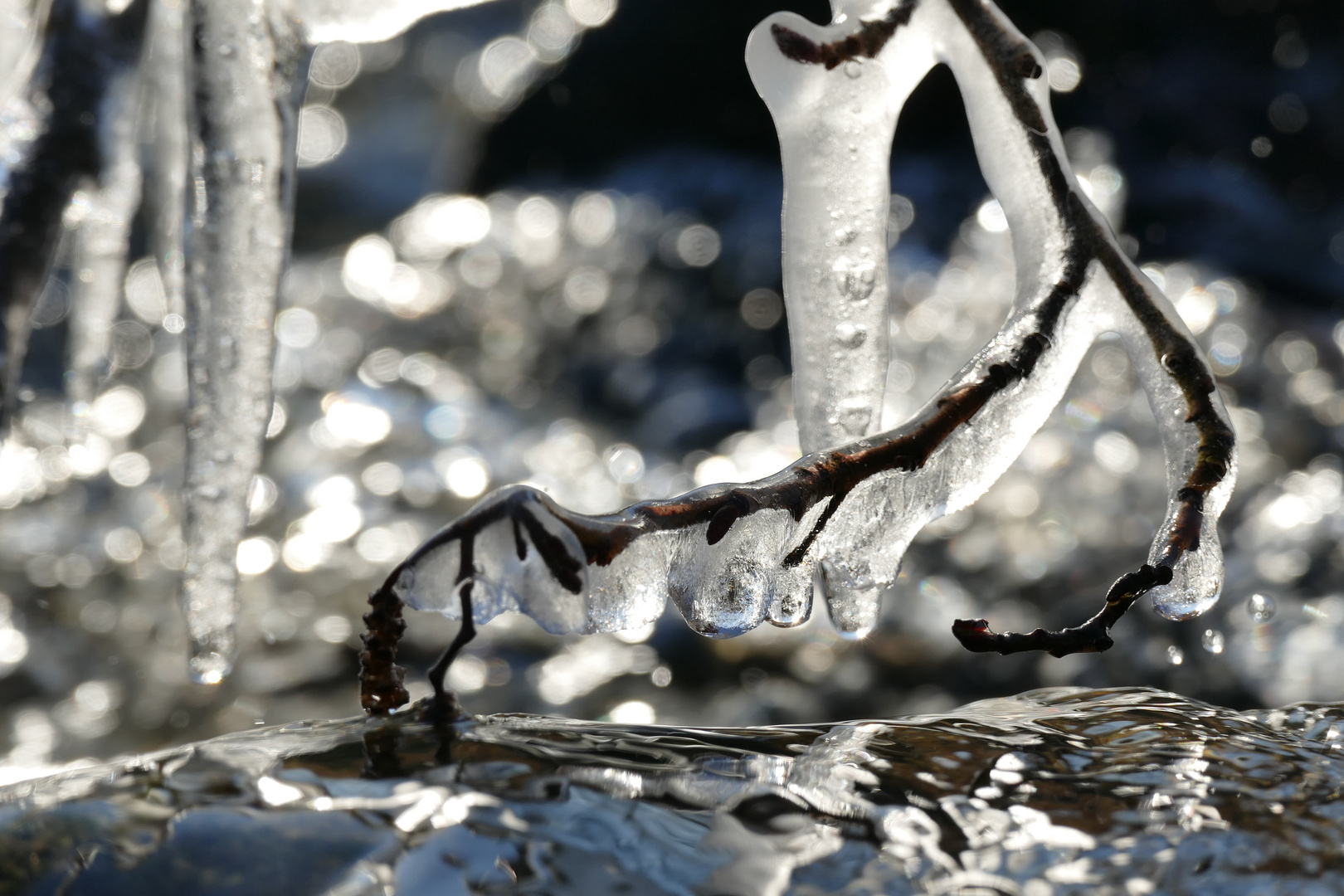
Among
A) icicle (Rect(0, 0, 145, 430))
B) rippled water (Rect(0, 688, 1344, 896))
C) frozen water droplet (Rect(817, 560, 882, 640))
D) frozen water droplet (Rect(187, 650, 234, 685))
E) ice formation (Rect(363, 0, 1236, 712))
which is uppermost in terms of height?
icicle (Rect(0, 0, 145, 430))

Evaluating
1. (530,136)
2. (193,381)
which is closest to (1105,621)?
(193,381)

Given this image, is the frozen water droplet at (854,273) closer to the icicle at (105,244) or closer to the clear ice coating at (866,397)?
the clear ice coating at (866,397)

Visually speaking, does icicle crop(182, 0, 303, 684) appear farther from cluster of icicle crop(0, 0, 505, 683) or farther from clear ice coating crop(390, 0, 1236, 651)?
clear ice coating crop(390, 0, 1236, 651)

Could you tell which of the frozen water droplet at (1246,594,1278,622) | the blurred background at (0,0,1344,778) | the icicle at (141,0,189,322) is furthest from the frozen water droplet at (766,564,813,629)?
the frozen water droplet at (1246,594,1278,622)

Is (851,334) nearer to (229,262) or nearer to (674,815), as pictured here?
(674,815)

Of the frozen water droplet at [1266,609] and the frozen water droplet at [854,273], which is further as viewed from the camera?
the frozen water droplet at [1266,609]

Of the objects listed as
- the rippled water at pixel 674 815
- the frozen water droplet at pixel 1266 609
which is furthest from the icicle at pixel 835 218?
the frozen water droplet at pixel 1266 609

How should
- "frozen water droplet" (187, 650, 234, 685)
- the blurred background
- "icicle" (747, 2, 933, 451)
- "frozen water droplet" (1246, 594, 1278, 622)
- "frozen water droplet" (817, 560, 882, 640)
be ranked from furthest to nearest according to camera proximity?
the blurred background, "frozen water droplet" (1246, 594, 1278, 622), "frozen water droplet" (187, 650, 234, 685), "icicle" (747, 2, 933, 451), "frozen water droplet" (817, 560, 882, 640)
